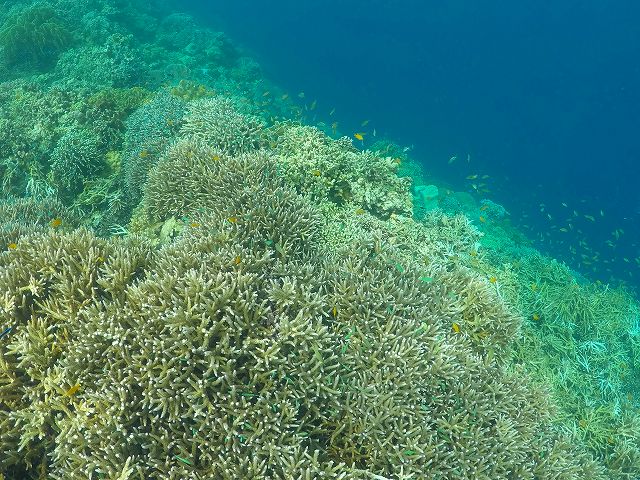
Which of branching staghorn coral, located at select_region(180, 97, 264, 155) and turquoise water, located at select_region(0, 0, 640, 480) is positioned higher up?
branching staghorn coral, located at select_region(180, 97, 264, 155)

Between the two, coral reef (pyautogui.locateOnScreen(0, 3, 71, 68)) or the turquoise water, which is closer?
the turquoise water

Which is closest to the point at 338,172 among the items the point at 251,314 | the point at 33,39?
the point at 251,314

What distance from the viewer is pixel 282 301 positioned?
3.93 m

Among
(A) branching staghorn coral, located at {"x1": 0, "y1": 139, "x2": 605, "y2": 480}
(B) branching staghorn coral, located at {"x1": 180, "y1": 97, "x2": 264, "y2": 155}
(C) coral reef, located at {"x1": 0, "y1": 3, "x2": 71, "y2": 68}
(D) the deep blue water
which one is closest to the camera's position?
(A) branching staghorn coral, located at {"x1": 0, "y1": 139, "x2": 605, "y2": 480}

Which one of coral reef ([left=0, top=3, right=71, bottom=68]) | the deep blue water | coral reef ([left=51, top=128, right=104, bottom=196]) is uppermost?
the deep blue water

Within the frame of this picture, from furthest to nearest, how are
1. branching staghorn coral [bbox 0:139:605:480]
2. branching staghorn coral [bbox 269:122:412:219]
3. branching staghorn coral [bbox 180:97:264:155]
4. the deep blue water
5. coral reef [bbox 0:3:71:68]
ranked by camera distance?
1. the deep blue water
2. coral reef [bbox 0:3:71:68]
3. branching staghorn coral [bbox 180:97:264:155]
4. branching staghorn coral [bbox 269:122:412:219]
5. branching staghorn coral [bbox 0:139:605:480]

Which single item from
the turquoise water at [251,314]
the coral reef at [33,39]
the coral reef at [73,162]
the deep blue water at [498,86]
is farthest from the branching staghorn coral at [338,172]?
the deep blue water at [498,86]

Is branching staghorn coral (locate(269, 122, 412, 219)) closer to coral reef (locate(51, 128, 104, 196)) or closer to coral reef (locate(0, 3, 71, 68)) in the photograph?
coral reef (locate(51, 128, 104, 196))

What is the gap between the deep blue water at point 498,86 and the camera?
43.8 meters

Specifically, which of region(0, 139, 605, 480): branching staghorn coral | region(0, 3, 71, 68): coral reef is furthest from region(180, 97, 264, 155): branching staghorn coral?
region(0, 3, 71, 68): coral reef

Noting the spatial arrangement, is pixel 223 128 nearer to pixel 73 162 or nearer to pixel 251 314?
pixel 73 162

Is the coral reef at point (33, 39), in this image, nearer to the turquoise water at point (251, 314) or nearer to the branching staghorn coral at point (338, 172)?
the turquoise water at point (251, 314)

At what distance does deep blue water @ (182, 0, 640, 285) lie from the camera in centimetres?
4384

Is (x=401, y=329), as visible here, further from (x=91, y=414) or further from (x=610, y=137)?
(x=610, y=137)
